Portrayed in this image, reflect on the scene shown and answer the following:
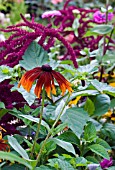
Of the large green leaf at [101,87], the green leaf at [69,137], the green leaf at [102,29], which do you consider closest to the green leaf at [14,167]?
the green leaf at [69,137]

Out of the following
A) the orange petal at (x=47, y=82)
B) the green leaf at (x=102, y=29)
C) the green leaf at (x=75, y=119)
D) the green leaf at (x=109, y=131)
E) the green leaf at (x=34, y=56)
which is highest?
the orange petal at (x=47, y=82)

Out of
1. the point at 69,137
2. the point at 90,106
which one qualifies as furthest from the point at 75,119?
the point at 90,106

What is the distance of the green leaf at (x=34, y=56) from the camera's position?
33.7 inches

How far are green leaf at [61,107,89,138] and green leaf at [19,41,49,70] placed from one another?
0.11 metres

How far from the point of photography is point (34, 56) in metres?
0.87

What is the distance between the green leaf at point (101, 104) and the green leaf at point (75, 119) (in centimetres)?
15

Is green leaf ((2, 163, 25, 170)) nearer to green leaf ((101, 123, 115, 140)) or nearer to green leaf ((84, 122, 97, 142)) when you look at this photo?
green leaf ((84, 122, 97, 142))

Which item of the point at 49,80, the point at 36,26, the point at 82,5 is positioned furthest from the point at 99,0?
the point at 49,80

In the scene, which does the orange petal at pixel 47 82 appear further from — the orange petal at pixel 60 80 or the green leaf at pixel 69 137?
the green leaf at pixel 69 137

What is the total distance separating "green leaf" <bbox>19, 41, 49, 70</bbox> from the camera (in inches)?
33.7

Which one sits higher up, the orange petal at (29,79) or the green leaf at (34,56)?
the orange petal at (29,79)

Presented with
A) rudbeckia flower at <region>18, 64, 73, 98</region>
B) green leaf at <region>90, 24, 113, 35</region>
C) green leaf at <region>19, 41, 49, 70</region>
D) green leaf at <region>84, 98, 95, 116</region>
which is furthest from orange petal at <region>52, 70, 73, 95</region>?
green leaf at <region>90, 24, 113, 35</region>

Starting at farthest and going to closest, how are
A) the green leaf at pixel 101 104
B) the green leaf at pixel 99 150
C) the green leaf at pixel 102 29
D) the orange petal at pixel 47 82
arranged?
the green leaf at pixel 102 29
the green leaf at pixel 101 104
the green leaf at pixel 99 150
the orange petal at pixel 47 82

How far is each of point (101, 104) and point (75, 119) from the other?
0.62 feet
